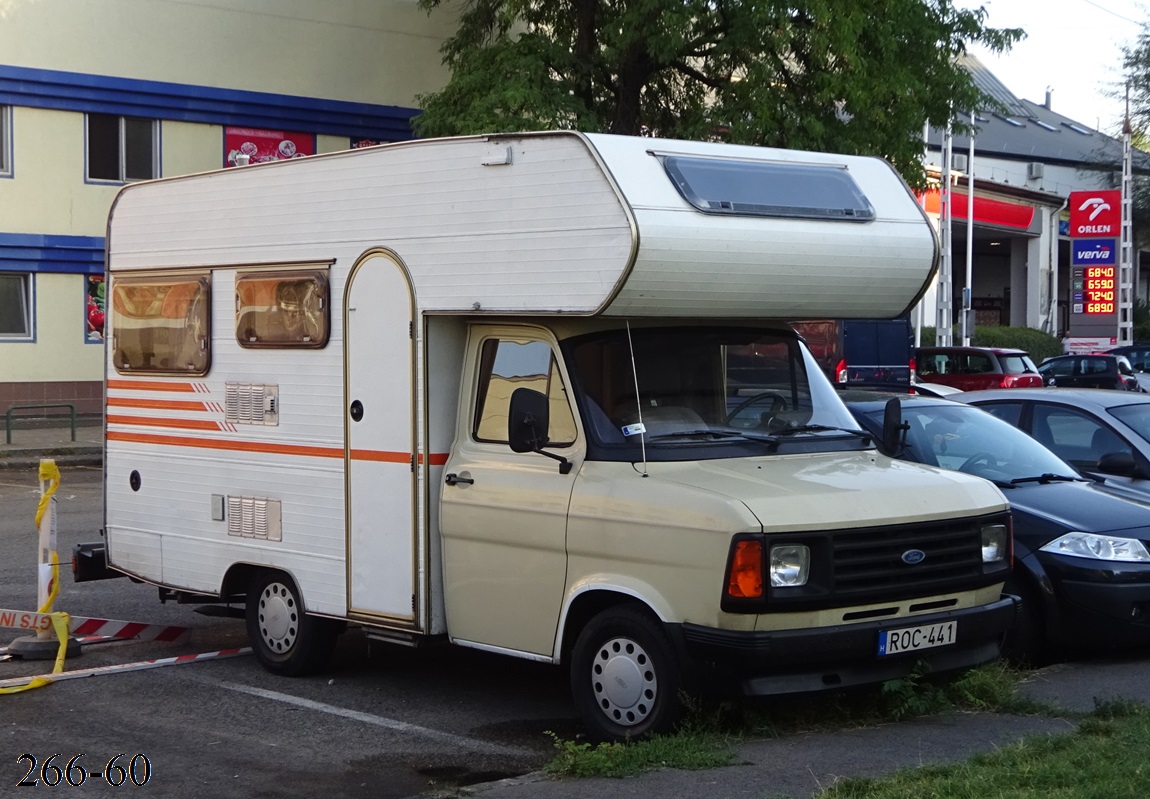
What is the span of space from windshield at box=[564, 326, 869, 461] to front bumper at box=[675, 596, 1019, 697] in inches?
39.3

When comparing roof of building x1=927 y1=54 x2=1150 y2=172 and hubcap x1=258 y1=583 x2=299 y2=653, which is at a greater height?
roof of building x1=927 y1=54 x2=1150 y2=172

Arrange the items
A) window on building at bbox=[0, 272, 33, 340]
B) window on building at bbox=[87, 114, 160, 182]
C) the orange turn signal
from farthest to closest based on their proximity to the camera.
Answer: window on building at bbox=[87, 114, 160, 182], window on building at bbox=[0, 272, 33, 340], the orange turn signal

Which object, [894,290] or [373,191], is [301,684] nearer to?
[373,191]

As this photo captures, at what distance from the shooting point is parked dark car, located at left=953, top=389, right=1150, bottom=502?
34.2 feet

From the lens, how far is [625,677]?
6.74 m

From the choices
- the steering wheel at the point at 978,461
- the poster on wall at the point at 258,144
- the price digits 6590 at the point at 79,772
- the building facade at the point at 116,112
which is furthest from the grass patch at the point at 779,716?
the poster on wall at the point at 258,144

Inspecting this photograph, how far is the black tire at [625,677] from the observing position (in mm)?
6557

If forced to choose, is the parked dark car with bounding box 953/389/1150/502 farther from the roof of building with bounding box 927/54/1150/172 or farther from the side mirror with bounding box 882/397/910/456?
the roof of building with bounding box 927/54/1150/172

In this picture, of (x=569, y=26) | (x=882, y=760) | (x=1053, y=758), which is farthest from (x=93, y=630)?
(x=569, y=26)

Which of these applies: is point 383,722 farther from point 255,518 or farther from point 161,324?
point 161,324

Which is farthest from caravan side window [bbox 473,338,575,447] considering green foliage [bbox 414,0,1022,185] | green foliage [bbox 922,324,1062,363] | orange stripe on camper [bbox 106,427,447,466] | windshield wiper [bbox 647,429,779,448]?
green foliage [bbox 922,324,1062,363]

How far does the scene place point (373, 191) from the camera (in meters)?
8.05

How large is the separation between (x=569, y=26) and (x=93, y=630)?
1863cm

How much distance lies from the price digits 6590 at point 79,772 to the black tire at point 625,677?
2029 mm
